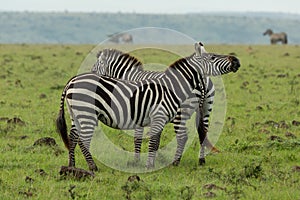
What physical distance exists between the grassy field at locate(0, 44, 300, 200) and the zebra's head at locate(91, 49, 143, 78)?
4.70 feet

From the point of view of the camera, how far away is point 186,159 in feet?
31.8

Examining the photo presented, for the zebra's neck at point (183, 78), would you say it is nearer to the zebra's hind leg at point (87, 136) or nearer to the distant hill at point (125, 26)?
the zebra's hind leg at point (87, 136)

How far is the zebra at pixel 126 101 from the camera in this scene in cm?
833

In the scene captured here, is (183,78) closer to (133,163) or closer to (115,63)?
(133,163)

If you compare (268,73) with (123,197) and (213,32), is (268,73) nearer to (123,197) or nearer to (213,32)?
(123,197)

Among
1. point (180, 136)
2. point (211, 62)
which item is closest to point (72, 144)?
point (180, 136)

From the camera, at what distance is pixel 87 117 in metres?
8.31

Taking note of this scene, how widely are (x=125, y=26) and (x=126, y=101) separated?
124894 millimetres

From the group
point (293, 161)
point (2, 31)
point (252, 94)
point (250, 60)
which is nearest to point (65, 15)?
point (2, 31)

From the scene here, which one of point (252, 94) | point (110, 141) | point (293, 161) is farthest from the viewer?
point (252, 94)

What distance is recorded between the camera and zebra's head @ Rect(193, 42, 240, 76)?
30.1 ft

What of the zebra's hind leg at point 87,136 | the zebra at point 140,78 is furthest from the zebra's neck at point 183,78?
the zebra's hind leg at point 87,136

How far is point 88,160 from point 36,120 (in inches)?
195

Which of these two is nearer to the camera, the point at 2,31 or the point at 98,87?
the point at 98,87
